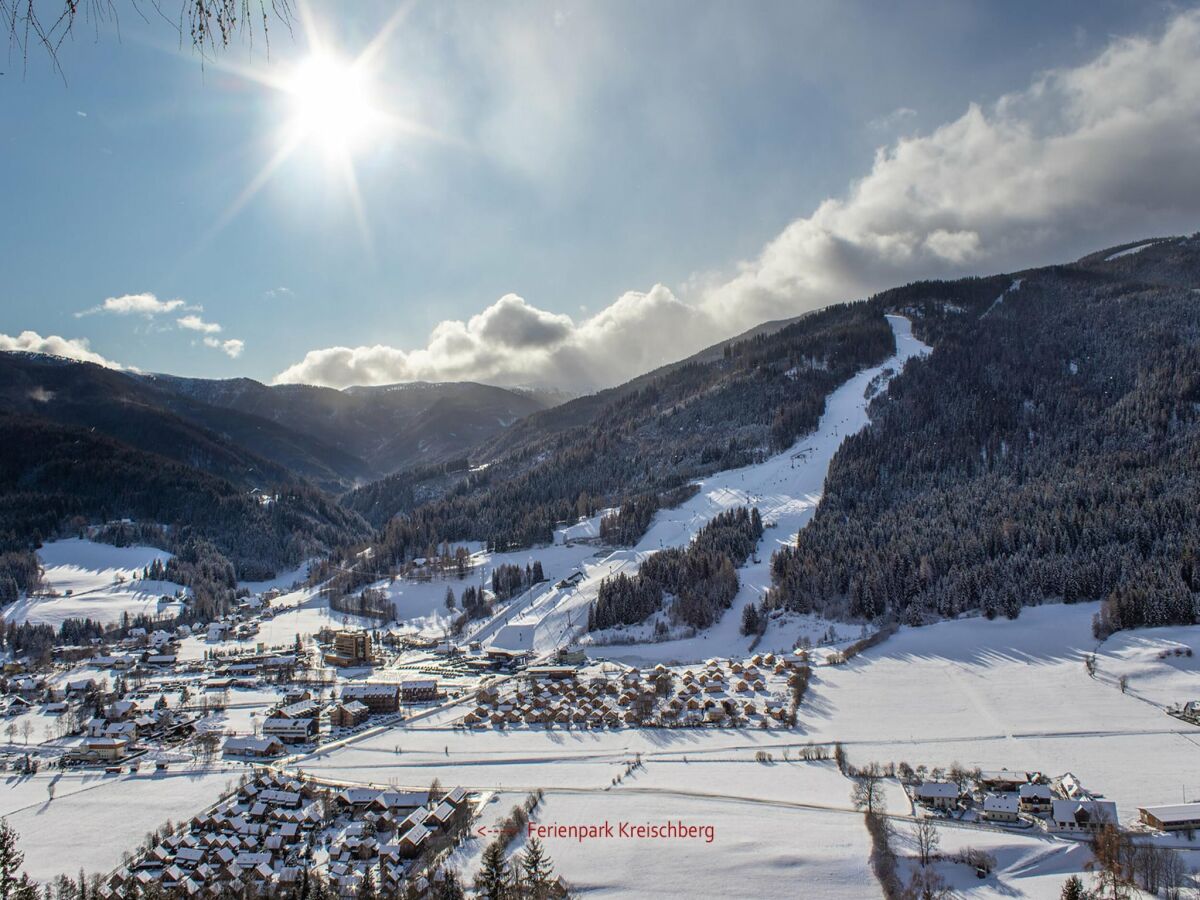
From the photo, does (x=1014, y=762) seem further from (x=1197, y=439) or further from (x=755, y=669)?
(x=1197, y=439)

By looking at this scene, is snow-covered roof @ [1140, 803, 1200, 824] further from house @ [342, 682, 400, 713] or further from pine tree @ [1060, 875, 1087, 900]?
house @ [342, 682, 400, 713]

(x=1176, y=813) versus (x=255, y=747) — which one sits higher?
(x=255, y=747)

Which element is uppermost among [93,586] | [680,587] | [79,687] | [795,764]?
[93,586]

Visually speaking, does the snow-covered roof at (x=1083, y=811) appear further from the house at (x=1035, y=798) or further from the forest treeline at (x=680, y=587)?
the forest treeline at (x=680, y=587)

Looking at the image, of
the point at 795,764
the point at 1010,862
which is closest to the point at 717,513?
the point at 795,764

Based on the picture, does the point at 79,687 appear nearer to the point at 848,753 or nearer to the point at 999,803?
the point at 848,753

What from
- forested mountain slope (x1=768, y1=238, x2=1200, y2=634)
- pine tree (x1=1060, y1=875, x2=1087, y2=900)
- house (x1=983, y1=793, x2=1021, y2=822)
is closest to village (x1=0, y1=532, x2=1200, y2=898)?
house (x1=983, y1=793, x2=1021, y2=822)

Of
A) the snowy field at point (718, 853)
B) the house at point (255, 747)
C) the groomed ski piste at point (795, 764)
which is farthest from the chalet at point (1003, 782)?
the house at point (255, 747)
